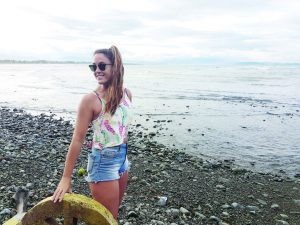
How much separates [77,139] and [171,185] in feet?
21.3

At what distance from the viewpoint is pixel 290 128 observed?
21203 mm

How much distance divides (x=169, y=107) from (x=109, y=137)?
24.2 m

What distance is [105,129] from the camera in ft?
15.5

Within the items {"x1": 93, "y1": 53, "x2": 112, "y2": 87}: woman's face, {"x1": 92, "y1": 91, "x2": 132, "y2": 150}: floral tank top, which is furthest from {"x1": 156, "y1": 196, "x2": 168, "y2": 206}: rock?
{"x1": 93, "y1": 53, "x2": 112, "y2": 87}: woman's face

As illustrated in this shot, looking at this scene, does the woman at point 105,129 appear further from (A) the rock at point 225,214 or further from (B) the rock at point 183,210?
(A) the rock at point 225,214

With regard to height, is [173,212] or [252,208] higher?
[173,212]

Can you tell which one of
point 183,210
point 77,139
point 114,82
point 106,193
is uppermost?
point 114,82

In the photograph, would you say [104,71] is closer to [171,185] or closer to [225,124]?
[171,185]

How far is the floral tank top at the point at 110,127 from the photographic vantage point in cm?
467

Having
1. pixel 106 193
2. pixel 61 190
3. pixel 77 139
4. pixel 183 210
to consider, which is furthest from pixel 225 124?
pixel 61 190

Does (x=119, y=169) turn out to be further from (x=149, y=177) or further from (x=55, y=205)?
(x=149, y=177)

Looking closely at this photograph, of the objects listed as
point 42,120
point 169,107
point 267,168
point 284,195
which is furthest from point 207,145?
point 169,107

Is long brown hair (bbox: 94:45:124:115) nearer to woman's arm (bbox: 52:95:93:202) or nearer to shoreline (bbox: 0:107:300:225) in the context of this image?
woman's arm (bbox: 52:95:93:202)

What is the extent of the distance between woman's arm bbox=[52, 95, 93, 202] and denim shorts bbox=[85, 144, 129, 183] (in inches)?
11.2
